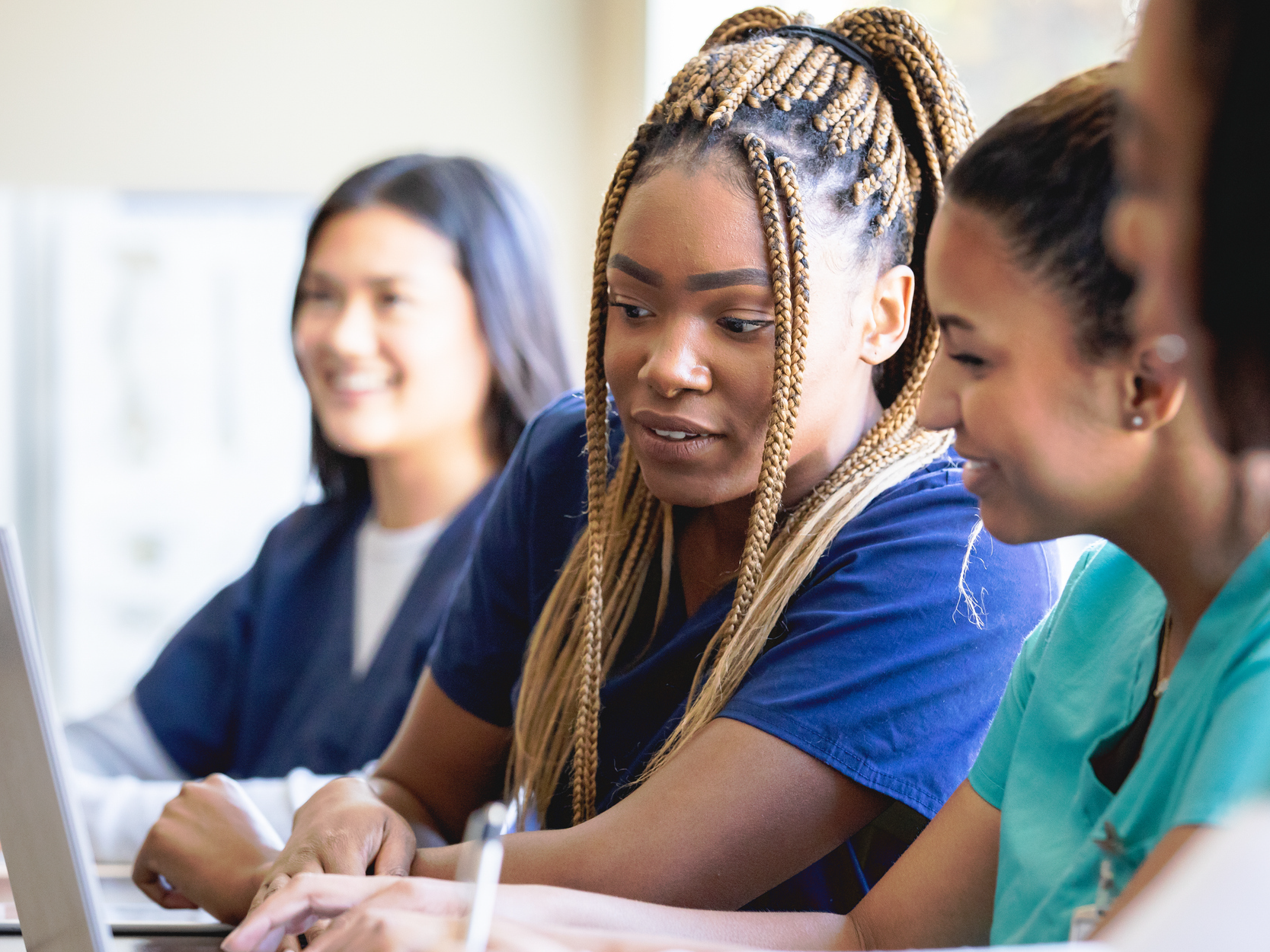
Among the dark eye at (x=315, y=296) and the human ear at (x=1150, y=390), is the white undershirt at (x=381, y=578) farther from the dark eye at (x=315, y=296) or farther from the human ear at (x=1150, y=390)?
the human ear at (x=1150, y=390)

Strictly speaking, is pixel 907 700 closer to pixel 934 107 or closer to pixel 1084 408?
pixel 1084 408

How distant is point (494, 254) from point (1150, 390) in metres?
1.29

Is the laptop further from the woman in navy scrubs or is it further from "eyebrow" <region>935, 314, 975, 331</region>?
the woman in navy scrubs

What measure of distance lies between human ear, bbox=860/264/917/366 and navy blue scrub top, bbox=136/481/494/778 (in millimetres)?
827

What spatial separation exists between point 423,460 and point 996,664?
1.05 m

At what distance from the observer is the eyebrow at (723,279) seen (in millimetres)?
956

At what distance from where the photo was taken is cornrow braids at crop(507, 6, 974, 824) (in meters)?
0.97

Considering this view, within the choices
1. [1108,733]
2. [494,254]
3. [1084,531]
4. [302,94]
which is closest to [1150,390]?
[1084,531]

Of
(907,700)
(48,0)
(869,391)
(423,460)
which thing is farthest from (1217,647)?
(48,0)

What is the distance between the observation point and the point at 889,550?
0.97 metres

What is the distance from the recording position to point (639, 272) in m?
0.97

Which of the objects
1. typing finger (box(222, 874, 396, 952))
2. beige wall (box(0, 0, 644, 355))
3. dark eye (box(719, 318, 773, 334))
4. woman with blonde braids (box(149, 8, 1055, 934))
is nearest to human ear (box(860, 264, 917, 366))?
woman with blonde braids (box(149, 8, 1055, 934))

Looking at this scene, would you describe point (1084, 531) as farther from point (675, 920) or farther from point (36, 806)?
point (36, 806)

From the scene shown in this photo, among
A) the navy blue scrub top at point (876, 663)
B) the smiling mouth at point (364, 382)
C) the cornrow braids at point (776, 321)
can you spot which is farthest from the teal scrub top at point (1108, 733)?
the smiling mouth at point (364, 382)
